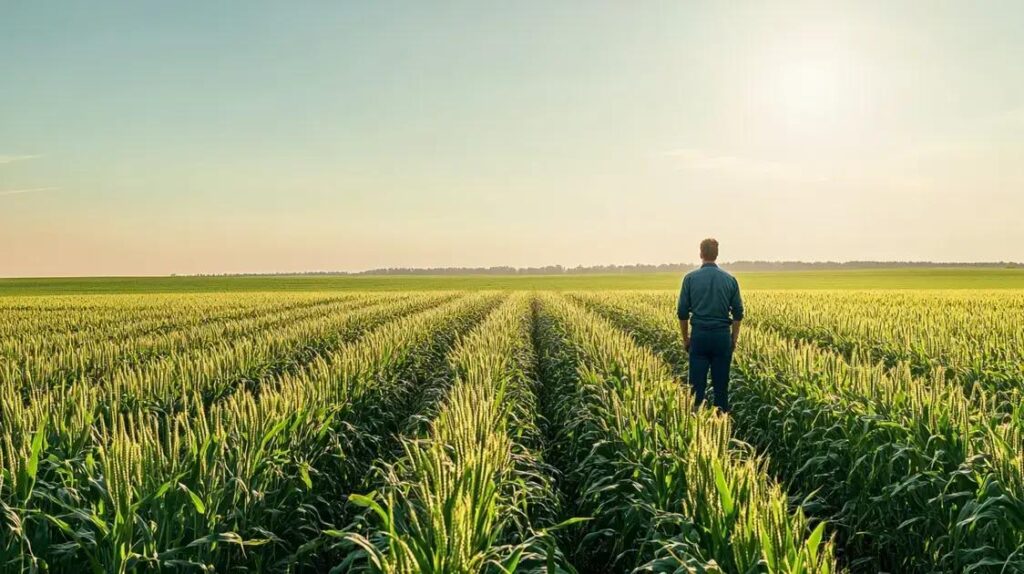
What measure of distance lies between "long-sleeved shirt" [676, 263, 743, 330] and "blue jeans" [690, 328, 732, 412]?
0.44 ft

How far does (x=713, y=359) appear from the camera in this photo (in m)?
10.0

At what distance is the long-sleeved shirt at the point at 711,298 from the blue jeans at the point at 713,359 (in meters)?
0.13

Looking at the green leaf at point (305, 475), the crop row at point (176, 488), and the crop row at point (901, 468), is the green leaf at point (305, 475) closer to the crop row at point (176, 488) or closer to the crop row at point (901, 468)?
the crop row at point (176, 488)

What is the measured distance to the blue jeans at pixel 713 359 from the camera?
9.84 m

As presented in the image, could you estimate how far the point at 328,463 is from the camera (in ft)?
24.1

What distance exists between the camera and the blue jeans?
984 centimetres

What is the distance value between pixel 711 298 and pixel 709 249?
72 cm

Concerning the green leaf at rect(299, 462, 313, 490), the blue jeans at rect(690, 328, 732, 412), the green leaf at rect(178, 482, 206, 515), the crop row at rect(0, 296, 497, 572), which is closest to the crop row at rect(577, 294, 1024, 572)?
the blue jeans at rect(690, 328, 732, 412)

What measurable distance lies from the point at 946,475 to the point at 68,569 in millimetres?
6468

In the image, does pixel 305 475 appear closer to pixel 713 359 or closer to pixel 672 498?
pixel 672 498

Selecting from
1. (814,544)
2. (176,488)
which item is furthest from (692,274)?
(176,488)

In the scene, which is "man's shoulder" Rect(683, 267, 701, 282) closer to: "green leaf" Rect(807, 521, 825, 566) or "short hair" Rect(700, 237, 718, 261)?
"short hair" Rect(700, 237, 718, 261)

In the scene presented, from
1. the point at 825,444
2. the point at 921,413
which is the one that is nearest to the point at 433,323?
the point at 825,444

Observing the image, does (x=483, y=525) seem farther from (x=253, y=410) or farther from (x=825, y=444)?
(x=825, y=444)
